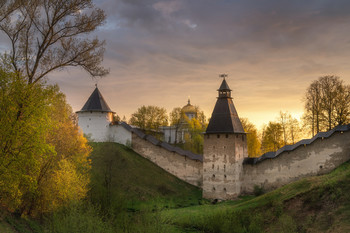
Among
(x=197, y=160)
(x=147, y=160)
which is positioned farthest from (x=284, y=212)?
(x=147, y=160)

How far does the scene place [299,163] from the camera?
75.3 feet

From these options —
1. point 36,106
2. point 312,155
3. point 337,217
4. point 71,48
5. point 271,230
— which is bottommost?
point 271,230

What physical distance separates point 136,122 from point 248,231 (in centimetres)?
2954

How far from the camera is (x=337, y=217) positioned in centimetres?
1412

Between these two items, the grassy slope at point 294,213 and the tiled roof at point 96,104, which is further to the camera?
the tiled roof at point 96,104

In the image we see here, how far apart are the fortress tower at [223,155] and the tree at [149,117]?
662 inches

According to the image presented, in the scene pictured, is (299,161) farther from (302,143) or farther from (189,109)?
(189,109)

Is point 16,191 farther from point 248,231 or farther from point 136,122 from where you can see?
point 136,122

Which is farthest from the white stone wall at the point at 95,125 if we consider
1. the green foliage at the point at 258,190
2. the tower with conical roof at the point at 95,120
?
the green foliage at the point at 258,190

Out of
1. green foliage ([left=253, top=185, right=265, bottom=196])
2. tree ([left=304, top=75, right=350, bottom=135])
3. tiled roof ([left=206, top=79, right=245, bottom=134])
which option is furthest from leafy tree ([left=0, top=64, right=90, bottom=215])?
tree ([left=304, top=75, right=350, bottom=135])

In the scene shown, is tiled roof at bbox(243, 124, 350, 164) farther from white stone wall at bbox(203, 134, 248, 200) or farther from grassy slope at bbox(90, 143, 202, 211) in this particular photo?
grassy slope at bbox(90, 143, 202, 211)

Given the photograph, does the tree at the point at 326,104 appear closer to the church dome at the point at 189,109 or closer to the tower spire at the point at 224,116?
the tower spire at the point at 224,116

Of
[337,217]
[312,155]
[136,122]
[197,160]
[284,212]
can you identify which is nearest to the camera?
[337,217]

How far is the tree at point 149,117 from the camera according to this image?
4281 cm
